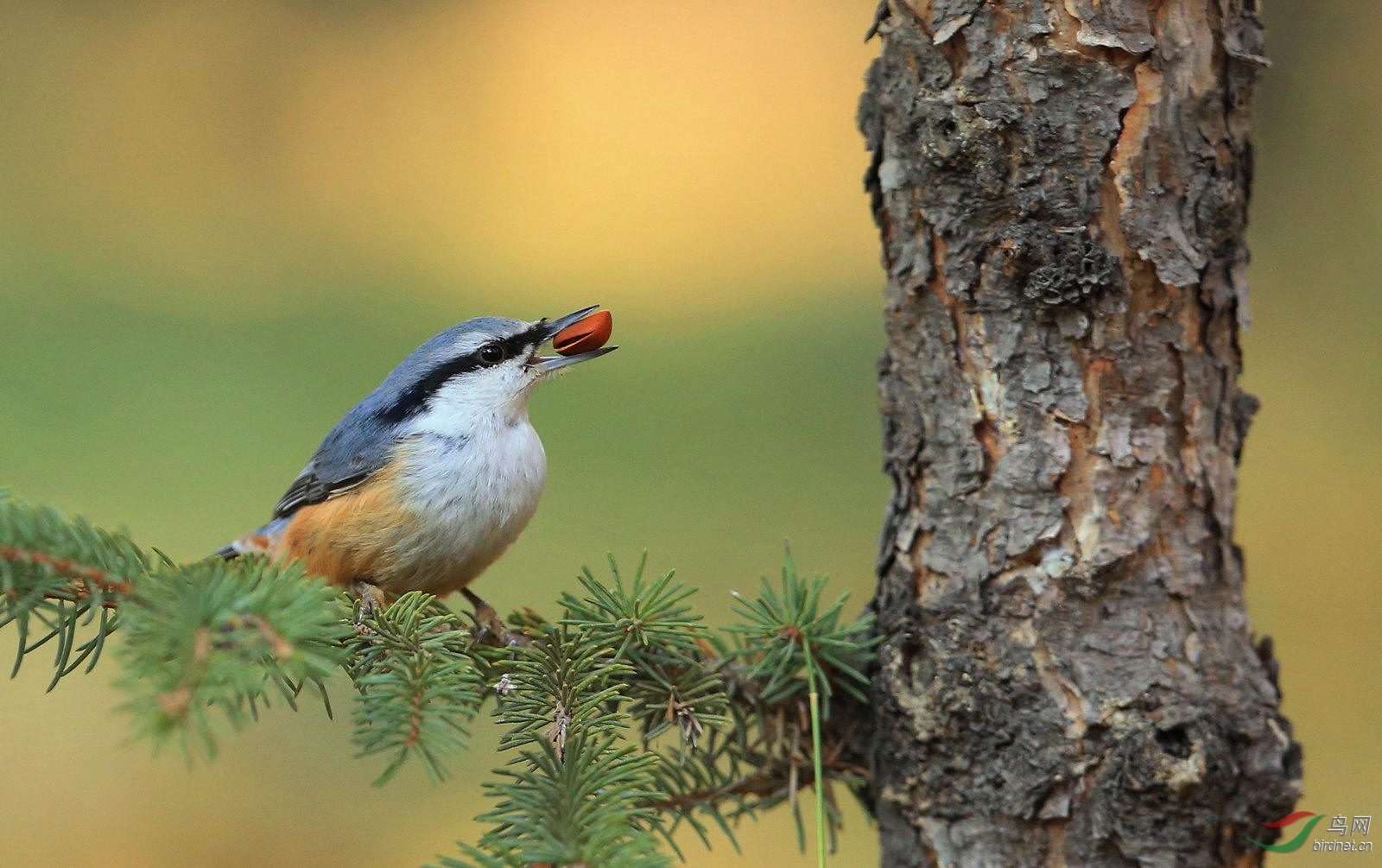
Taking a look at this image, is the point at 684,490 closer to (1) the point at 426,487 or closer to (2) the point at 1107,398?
(1) the point at 426,487

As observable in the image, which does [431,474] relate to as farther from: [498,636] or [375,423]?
[498,636]

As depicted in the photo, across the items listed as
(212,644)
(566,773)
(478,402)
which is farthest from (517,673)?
(478,402)

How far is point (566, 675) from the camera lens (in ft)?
4.42

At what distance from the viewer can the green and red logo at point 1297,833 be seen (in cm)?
147

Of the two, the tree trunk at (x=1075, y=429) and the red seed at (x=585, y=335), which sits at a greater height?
the red seed at (x=585, y=335)

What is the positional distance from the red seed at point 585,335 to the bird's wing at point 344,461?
379mm

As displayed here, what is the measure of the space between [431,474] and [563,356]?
0.38m

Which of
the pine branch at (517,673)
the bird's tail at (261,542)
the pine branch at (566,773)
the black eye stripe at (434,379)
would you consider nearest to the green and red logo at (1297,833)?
the pine branch at (517,673)

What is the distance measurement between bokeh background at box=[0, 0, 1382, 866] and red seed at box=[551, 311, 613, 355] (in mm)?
1516

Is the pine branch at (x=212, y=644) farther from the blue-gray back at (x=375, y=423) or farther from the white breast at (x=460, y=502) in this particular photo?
the blue-gray back at (x=375, y=423)

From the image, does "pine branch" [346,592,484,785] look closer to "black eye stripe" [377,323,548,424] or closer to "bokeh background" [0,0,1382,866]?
"black eye stripe" [377,323,548,424]

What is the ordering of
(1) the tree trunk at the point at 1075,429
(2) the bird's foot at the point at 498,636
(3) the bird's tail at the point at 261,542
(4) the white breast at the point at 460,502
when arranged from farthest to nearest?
(3) the bird's tail at the point at 261,542 < (4) the white breast at the point at 460,502 < (2) the bird's foot at the point at 498,636 < (1) the tree trunk at the point at 1075,429

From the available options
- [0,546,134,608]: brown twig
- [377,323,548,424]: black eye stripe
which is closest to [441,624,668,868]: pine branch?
[0,546,134,608]: brown twig

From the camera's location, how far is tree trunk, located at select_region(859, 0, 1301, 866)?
144cm
